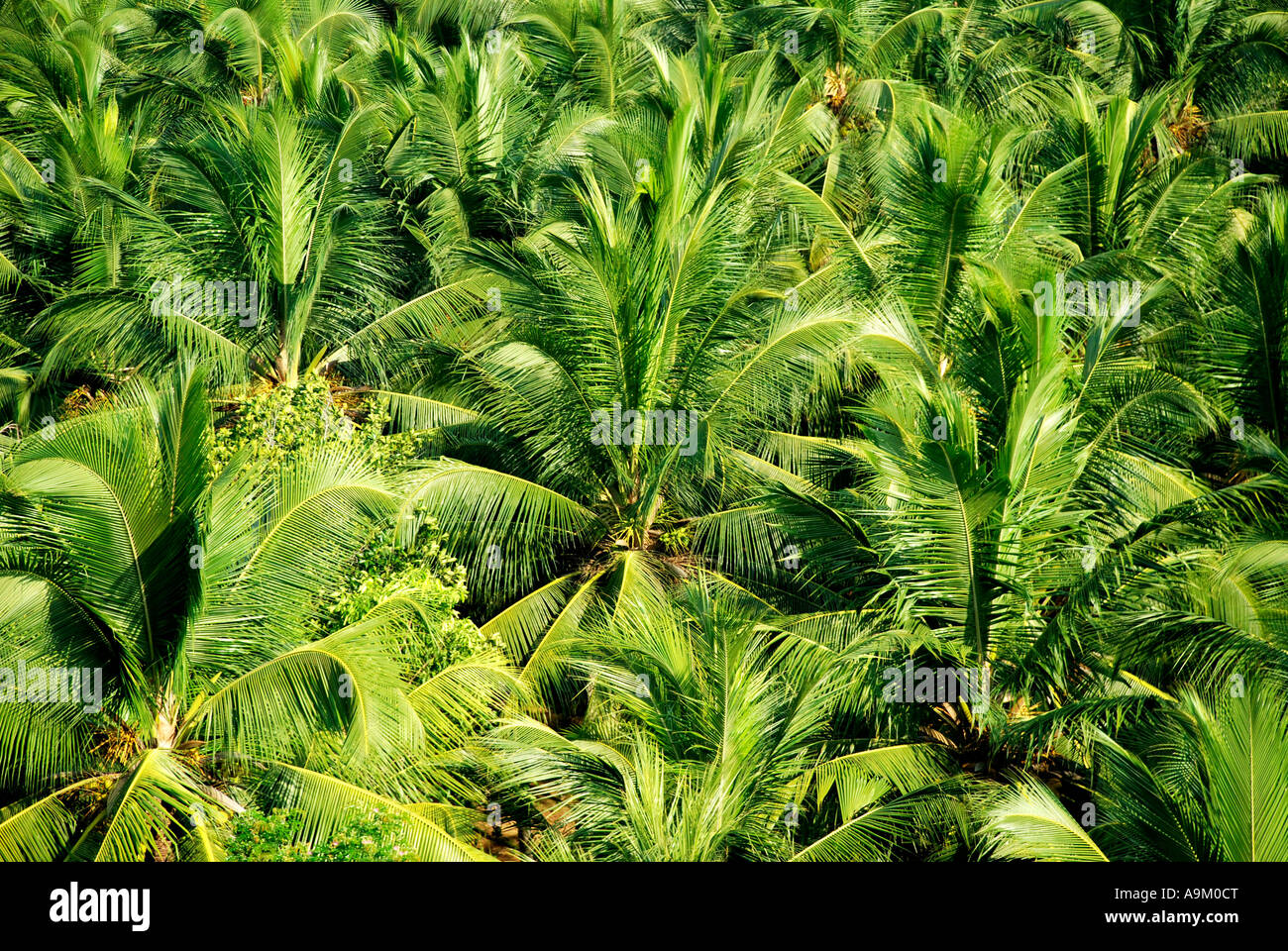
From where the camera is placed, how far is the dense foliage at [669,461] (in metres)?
8.52

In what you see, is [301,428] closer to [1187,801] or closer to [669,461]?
[669,461]

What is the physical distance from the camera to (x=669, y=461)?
11.8 m

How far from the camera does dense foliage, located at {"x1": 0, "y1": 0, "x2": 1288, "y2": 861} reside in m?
8.52

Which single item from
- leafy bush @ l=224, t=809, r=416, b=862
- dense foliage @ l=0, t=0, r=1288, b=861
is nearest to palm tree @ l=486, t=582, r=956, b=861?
dense foliage @ l=0, t=0, r=1288, b=861

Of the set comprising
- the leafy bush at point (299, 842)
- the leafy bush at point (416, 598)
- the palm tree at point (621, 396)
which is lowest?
the leafy bush at point (299, 842)

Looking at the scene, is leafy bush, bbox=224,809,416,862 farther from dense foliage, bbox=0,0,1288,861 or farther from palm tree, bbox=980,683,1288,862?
palm tree, bbox=980,683,1288,862

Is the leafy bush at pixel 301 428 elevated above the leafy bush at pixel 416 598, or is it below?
above

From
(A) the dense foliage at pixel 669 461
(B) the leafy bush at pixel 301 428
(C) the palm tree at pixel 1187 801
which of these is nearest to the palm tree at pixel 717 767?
(A) the dense foliage at pixel 669 461

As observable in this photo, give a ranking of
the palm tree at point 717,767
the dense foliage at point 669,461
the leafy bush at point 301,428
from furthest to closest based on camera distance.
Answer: the leafy bush at point 301,428 → the dense foliage at point 669,461 → the palm tree at point 717,767

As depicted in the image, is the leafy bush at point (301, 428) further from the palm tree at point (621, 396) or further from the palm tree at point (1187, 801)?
the palm tree at point (1187, 801)

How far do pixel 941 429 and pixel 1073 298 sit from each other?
3384 mm

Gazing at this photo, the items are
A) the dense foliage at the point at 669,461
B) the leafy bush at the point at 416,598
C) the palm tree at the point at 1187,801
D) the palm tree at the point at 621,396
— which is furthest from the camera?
the palm tree at the point at 621,396

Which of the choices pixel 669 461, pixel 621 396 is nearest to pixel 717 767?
pixel 669 461
